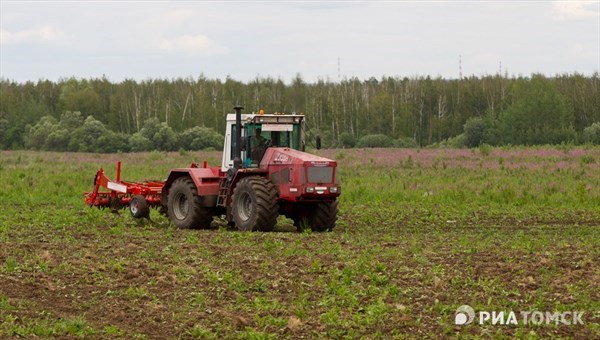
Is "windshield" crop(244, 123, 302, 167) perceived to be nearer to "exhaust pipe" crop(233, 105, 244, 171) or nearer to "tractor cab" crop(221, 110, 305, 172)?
"tractor cab" crop(221, 110, 305, 172)

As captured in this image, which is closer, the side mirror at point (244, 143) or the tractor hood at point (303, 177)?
the tractor hood at point (303, 177)

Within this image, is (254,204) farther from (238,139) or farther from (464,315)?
(464,315)

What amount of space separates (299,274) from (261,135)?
8215 millimetres

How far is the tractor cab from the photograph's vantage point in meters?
23.2

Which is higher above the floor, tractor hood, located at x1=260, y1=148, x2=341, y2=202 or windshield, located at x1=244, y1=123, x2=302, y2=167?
windshield, located at x1=244, y1=123, x2=302, y2=167

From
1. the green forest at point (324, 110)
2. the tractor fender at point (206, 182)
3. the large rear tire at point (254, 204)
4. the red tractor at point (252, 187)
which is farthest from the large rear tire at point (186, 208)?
the green forest at point (324, 110)

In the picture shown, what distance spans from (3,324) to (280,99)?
94742 mm

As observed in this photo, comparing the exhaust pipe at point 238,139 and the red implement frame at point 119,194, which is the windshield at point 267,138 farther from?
the red implement frame at point 119,194

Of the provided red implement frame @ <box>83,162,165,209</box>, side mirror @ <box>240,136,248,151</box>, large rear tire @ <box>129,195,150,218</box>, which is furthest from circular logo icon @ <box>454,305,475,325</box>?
red implement frame @ <box>83,162,165,209</box>

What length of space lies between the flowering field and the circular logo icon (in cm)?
9

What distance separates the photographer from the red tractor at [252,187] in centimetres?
2223

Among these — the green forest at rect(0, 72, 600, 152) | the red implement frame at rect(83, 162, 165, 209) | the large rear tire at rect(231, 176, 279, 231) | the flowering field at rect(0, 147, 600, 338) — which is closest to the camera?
the flowering field at rect(0, 147, 600, 338)

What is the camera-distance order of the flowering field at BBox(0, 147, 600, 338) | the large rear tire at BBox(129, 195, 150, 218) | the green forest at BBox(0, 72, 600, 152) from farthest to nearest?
the green forest at BBox(0, 72, 600, 152)
the large rear tire at BBox(129, 195, 150, 218)
the flowering field at BBox(0, 147, 600, 338)

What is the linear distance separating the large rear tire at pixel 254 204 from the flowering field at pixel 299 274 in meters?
0.57
